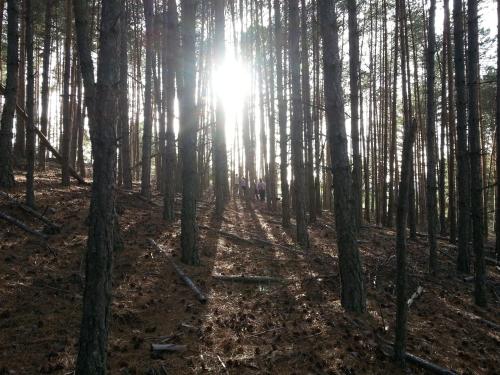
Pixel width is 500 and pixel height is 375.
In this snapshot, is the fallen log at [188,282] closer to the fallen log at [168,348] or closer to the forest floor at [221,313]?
the forest floor at [221,313]

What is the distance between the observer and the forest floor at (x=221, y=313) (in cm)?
427

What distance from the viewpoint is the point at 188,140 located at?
7.32 m

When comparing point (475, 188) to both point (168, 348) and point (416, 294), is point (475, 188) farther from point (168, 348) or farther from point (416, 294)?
point (168, 348)

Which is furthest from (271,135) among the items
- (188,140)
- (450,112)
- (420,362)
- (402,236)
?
(420,362)

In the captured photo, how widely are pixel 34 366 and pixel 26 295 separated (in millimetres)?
1662

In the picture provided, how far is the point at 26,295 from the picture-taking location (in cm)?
515

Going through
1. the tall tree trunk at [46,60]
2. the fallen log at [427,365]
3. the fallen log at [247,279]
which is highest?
the tall tree trunk at [46,60]

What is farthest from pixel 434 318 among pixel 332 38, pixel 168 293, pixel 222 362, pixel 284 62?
A: pixel 284 62

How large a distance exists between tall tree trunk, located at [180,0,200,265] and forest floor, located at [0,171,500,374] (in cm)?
45

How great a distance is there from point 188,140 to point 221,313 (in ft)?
11.0

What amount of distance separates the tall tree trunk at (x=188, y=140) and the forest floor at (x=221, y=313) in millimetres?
454

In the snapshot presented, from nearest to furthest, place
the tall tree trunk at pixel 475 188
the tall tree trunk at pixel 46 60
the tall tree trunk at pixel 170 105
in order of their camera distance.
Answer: the tall tree trunk at pixel 475 188 < the tall tree trunk at pixel 170 105 < the tall tree trunk at pixel 46 60

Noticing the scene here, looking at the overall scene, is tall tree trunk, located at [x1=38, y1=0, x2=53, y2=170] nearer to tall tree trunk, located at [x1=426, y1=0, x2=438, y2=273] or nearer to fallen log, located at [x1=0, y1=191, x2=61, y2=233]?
fallen log, located at [x1=0, y1=191, x2=61, y2=233]

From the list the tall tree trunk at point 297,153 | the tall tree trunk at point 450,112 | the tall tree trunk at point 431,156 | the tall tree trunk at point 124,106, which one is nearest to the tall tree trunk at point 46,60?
the tall tree trunk at point 124,106
